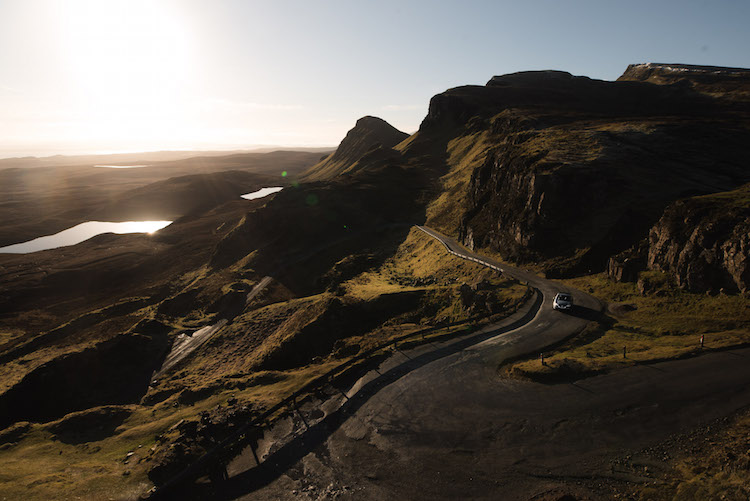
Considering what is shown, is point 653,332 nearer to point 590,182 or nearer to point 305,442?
point 305,442

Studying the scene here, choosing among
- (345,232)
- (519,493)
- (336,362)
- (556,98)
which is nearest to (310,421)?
A: (336,362)

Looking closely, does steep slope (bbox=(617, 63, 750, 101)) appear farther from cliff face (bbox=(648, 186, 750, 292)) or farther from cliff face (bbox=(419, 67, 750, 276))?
cliff face (bbox=(648, 186, 750, 292))

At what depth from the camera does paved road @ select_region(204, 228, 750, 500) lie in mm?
18516

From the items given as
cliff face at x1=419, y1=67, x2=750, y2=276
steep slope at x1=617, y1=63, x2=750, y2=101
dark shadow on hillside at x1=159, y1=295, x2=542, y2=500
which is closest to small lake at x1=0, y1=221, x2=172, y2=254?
cliff face at x1=419, y1=67, x2=750, y2=276

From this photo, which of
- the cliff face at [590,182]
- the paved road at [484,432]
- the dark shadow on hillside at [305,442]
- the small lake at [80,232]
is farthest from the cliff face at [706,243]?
the small lake at [80,232]

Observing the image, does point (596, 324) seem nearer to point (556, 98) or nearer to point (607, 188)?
point (607, 188)

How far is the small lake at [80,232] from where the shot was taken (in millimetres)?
142700

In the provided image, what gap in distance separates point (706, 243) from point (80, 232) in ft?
672

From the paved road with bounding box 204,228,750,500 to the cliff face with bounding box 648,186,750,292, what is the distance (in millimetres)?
9909

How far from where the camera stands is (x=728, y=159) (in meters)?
56.9

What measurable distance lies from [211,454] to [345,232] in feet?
230

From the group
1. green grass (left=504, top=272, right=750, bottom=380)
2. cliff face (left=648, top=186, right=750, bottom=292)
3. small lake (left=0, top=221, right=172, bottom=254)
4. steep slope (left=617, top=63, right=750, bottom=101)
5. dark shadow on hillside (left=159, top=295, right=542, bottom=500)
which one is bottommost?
small lake (left=0, top=221, right=172, bottom=254)

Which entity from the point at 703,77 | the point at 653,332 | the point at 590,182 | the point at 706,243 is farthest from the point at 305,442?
the point at 703,77

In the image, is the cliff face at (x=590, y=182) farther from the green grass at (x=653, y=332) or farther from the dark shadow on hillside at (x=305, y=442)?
the dark shadow on hillside at (x=305, y=442)
